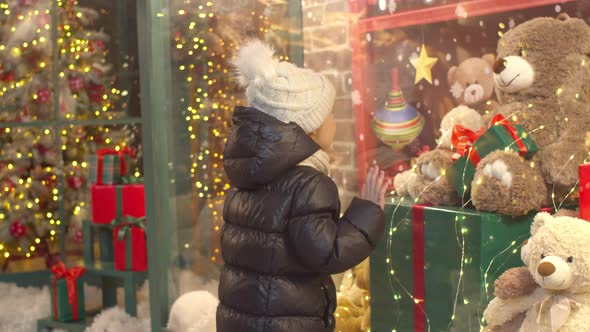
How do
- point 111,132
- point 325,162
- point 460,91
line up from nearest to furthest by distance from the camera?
point 325,162
point 460,91
point 111,132

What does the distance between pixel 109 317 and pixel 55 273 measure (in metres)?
0.48

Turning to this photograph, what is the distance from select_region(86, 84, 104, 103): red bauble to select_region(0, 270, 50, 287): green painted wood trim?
1.34 meters

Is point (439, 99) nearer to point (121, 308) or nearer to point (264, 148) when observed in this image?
point (264, 148)

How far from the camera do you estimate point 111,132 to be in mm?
5797

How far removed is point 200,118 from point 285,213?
136cm

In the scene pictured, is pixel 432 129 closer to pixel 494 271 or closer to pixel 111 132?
pixel 494 271

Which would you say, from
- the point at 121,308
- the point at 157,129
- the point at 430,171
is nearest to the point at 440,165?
the point at 430,171

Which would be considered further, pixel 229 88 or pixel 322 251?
pixel 229 88

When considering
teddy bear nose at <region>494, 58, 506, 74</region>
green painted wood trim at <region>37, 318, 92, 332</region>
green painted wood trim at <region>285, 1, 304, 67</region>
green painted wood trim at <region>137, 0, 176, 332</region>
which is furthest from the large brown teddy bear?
green painted wood trim at <region>37, 318, 92, 332</region>

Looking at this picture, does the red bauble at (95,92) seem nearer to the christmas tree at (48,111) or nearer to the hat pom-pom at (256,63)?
the christmas tree at (48,111)

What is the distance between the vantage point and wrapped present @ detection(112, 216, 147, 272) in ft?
15.2

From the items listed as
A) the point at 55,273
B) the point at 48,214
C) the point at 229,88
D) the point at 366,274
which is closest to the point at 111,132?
the point at 48,214

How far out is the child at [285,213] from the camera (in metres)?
2.53

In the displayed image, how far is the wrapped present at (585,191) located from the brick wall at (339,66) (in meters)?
1.45
